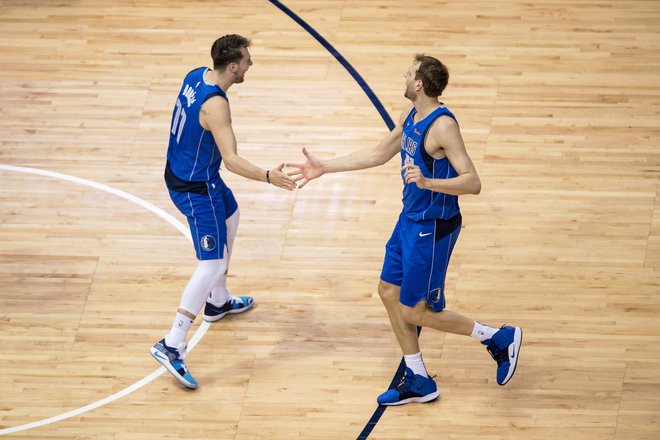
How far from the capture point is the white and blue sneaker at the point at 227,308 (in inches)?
286

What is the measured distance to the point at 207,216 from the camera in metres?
6.71

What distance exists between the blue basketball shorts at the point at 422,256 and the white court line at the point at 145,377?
1556 mm

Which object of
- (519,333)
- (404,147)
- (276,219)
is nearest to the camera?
(404,147)

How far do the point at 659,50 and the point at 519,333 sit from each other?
3.54m

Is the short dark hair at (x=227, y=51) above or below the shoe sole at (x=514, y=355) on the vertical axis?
above

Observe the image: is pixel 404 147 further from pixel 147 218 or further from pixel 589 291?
pixel 147 218

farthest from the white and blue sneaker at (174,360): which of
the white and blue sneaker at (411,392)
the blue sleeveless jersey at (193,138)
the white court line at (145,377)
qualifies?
the white and blue sneaker at (411,392)

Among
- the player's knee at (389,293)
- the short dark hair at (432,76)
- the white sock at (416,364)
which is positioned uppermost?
the short dark hair at (432,76)

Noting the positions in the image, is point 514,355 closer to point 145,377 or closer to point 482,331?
point 482,331

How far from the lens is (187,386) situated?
682cm

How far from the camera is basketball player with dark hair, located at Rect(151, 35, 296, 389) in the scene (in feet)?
21.1

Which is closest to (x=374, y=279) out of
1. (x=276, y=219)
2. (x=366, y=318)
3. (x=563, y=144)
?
(x=366, y=318)

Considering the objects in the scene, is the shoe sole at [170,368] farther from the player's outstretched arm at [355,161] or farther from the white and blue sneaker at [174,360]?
the player's outstretched arm at [355,161]

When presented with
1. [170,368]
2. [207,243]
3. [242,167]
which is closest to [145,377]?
[170,368]
